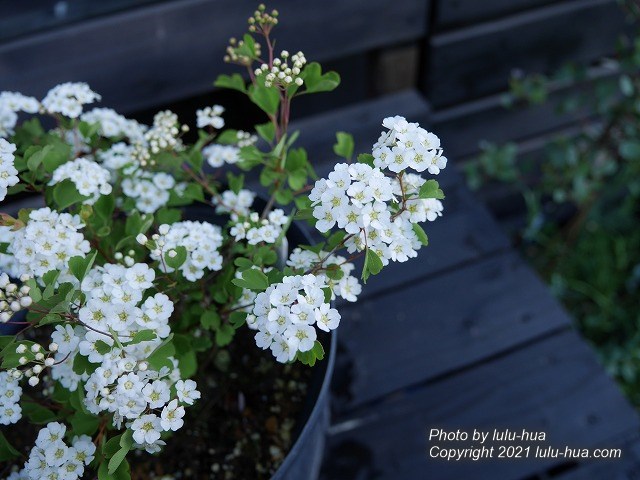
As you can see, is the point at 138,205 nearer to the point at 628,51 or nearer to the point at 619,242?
the point at 628,51

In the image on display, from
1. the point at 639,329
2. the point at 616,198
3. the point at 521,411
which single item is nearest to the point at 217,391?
the point at 521,411

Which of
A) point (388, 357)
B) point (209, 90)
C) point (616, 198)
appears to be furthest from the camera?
point (616, 198)

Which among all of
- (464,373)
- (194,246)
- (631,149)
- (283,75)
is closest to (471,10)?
(631,149)

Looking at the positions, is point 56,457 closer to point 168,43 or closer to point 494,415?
point 494,415

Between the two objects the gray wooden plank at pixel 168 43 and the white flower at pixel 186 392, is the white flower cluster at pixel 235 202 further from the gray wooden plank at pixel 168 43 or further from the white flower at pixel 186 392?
the gray wooden plank at pixel 168 43

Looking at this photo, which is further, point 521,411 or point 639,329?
point 639,329

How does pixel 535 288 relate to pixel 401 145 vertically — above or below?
above

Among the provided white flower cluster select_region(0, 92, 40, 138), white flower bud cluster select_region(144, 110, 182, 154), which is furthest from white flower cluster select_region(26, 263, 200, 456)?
white flower cluster select_region(0, 92, 40, 138)
